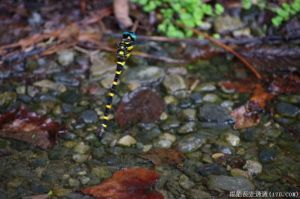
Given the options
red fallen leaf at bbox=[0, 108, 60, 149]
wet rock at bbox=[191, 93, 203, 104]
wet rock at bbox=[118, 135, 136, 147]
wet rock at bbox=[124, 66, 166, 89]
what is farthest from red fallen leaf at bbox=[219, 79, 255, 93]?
red fallen leaf at bbox=[0, 108, 60, 149]

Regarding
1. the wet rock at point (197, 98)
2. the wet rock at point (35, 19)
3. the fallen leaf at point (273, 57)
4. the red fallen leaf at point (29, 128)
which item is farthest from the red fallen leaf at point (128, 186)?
the wet rock at point (35, 19)

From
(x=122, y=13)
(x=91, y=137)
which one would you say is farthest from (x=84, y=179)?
(x=122, y=13)

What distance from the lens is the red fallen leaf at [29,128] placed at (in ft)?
12.4

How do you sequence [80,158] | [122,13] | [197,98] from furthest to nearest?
[122,13]
[197,98]
[80,158]

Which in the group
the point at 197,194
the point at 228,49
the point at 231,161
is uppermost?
the point at 228,49

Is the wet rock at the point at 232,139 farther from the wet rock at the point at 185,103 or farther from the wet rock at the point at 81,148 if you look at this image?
the wet rock at the point at 81,148

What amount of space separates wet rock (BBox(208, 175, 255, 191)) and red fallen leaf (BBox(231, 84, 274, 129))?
0.69 meters

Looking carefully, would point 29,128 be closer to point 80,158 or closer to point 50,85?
point 80,158

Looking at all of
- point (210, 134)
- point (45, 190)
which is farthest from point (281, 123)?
point (45, 190)

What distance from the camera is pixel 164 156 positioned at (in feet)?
12.0

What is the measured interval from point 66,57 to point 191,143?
6.01ft

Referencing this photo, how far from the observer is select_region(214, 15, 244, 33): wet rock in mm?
5227

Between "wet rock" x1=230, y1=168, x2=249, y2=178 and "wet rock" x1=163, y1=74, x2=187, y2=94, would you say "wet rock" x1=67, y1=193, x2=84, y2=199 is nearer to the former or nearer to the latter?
"wet rock" x1=230, y1=168, x2=249, y2=178

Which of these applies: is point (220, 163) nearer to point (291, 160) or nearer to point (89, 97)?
point (291, 160)
